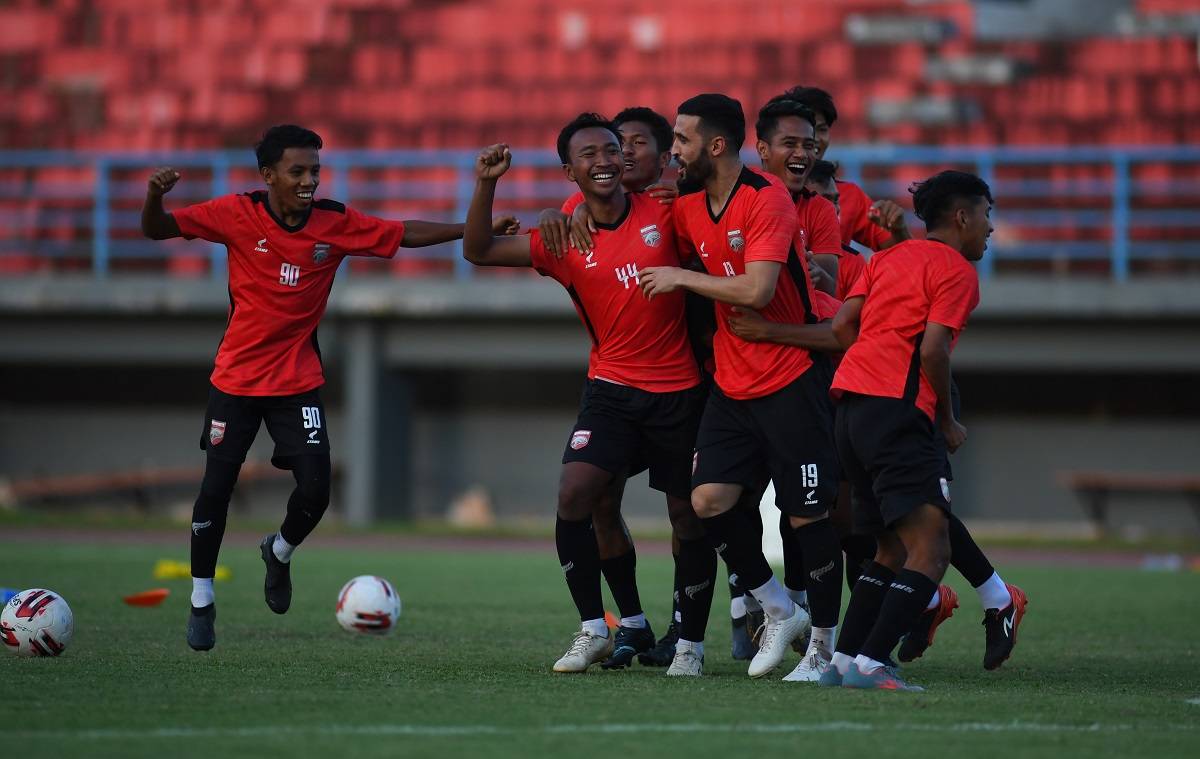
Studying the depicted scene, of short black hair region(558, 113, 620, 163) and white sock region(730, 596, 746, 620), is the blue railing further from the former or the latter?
short black hair region(558, 113, 620, 163)

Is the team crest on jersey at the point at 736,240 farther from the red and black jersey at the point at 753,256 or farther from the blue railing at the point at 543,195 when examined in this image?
the blue railing at the point at 543,195

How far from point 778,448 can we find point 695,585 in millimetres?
687

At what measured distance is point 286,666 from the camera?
664cm

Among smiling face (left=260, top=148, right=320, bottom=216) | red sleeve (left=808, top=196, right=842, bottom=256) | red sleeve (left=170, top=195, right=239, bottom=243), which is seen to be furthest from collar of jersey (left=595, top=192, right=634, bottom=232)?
red sleeve (left=170, top=195, right=239, bottom=243)

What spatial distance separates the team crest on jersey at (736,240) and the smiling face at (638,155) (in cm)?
72

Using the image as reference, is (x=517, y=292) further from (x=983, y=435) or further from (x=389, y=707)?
(x=389, y=707)

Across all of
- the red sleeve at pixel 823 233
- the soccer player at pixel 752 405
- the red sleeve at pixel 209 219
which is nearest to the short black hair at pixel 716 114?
the soccer player at pixel 752 405

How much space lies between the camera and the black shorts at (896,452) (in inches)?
242

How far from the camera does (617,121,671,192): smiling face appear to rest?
711 centimetres

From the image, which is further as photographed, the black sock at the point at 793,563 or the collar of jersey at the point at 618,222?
the black sock at the point at 793,563

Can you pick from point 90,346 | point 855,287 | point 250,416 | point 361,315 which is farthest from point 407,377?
point 855,287

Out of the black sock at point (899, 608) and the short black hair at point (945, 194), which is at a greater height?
the short black hair at point (945, 194)

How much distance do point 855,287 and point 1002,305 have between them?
1134cm

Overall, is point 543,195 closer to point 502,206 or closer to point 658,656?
point 502,206
